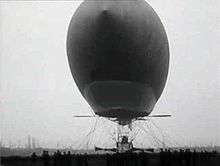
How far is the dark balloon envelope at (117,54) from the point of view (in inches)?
645

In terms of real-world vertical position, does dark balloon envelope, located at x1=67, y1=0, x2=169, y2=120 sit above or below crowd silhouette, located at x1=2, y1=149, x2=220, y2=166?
above

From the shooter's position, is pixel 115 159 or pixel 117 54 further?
pixel 117 54

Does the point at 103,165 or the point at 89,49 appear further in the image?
the point at 89,49

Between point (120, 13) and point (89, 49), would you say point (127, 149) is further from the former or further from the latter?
point (120, 13)

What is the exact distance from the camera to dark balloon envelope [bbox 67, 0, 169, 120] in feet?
53.8

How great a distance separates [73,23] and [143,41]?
3.76 m

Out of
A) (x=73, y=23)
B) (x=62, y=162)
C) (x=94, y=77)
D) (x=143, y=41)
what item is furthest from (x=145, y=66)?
(x=62, y=162)

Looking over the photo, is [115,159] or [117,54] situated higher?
[117,54]

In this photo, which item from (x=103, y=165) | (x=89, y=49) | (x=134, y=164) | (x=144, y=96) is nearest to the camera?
(x=134, y=164)

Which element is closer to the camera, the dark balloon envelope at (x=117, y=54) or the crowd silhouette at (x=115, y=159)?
the crowd silhouette at (x=115, y=159)

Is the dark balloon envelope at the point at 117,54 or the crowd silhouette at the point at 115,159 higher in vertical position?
the dark balloon envelope at the point at 117,54

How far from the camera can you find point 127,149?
62.2ft

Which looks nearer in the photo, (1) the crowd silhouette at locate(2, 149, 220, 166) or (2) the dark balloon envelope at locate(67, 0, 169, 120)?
(1) the crowd silhouette at locate(2, 149, 220, 166)

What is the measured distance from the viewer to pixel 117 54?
1650 cm
